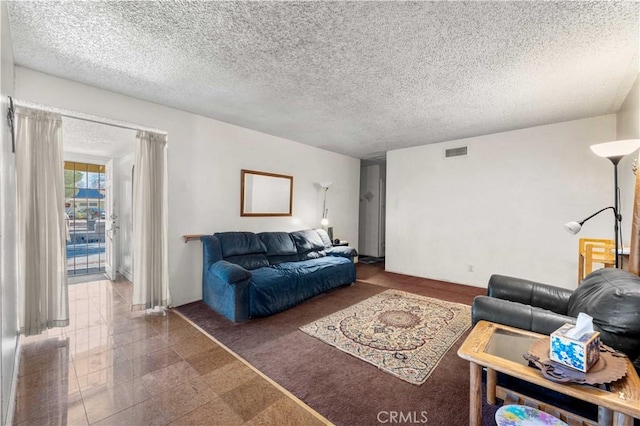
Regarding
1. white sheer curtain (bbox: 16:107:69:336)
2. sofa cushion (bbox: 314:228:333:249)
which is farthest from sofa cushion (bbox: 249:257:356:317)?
white sheer curtain (bbox: 16:107:69:336)

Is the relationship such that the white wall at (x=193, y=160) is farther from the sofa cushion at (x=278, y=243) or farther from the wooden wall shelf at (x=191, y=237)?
the sofa cushion at (x=278, y=243)

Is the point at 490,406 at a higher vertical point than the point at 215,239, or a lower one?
lower

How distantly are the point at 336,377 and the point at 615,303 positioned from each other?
5.78 feet

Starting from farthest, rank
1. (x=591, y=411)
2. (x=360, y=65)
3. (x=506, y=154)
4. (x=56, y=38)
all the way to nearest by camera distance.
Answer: (x=506, y=154), (x=360, y=65), (x=56, y=38), (x=591, y=411)

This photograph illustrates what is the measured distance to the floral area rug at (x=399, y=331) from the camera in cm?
222

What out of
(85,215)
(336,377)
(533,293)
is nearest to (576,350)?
(533,293)

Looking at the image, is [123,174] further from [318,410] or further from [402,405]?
[402,405]

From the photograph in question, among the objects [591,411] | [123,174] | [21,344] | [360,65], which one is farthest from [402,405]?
[123,174]

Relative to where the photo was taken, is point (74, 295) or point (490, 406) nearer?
point (490, 406)

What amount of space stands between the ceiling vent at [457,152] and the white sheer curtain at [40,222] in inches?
207

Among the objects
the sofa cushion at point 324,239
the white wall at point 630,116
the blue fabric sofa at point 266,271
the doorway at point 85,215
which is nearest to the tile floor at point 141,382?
the blue fabric sofa at point 266,271

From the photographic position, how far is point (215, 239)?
349 cm

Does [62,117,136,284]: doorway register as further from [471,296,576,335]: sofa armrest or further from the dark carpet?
[471,296,576,335]: sofa armrest

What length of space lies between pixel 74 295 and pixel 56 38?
350cm
